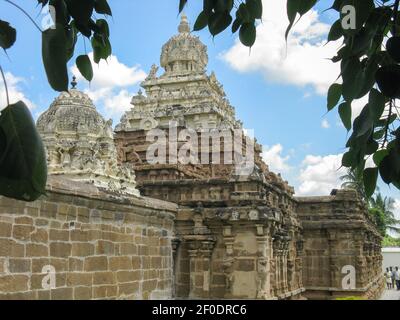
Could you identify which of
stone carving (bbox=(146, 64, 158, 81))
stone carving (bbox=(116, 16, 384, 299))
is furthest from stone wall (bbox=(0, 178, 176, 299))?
stone carving (bbox=(146, 64, 158, 81))

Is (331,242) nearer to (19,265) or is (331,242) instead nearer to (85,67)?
(19,265)

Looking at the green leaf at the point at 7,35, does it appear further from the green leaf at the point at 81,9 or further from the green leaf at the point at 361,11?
the green leaf at the point at 361,11

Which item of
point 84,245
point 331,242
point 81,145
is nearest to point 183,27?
point 331,242

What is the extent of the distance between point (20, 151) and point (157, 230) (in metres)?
7.99

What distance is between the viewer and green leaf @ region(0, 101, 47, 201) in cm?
94

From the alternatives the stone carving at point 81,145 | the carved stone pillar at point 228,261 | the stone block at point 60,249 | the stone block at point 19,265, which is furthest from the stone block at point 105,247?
the carved stone pillar at point 228,261

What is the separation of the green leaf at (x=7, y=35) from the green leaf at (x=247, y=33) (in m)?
1.06

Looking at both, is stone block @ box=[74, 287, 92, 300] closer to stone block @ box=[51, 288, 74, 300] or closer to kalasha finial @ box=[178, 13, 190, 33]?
stone block @ box=[51, 288, 74, 300]

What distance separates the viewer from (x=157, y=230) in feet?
29.0

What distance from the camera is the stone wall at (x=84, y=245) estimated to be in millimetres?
5543

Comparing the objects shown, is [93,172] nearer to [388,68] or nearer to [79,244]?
[79,244]

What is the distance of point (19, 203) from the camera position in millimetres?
5531
